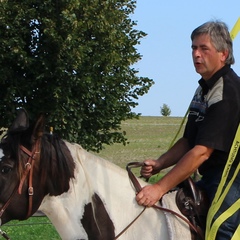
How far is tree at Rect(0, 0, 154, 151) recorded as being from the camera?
82.7 feet

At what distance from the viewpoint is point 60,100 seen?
25953mm

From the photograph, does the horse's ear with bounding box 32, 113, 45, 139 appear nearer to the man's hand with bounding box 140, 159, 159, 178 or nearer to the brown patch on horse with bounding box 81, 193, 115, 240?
the brown patch on horse with bounding box 81, 193, 115, 240

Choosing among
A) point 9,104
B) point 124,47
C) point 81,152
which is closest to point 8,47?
point 9,104

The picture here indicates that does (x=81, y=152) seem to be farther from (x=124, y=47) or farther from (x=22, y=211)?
(x=124, y=47)

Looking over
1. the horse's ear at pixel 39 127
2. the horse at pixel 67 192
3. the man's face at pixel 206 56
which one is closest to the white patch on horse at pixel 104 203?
the horse at pixel 67 192

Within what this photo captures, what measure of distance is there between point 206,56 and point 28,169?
1438mm

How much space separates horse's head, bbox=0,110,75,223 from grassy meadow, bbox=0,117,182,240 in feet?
27.2

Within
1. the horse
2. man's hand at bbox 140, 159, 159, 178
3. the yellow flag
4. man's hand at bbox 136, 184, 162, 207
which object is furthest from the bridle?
the yellow flag

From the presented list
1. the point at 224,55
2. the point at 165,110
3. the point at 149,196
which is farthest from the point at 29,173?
the point at 165,110

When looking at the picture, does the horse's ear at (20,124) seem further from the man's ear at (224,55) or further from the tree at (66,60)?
the tree at (66,60)

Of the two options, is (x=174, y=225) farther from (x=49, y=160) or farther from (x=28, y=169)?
(x=28, y=169)

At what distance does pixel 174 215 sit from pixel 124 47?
76.3 ft

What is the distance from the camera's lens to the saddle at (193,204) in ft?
15.4

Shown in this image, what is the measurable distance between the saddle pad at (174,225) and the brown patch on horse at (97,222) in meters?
0.39
